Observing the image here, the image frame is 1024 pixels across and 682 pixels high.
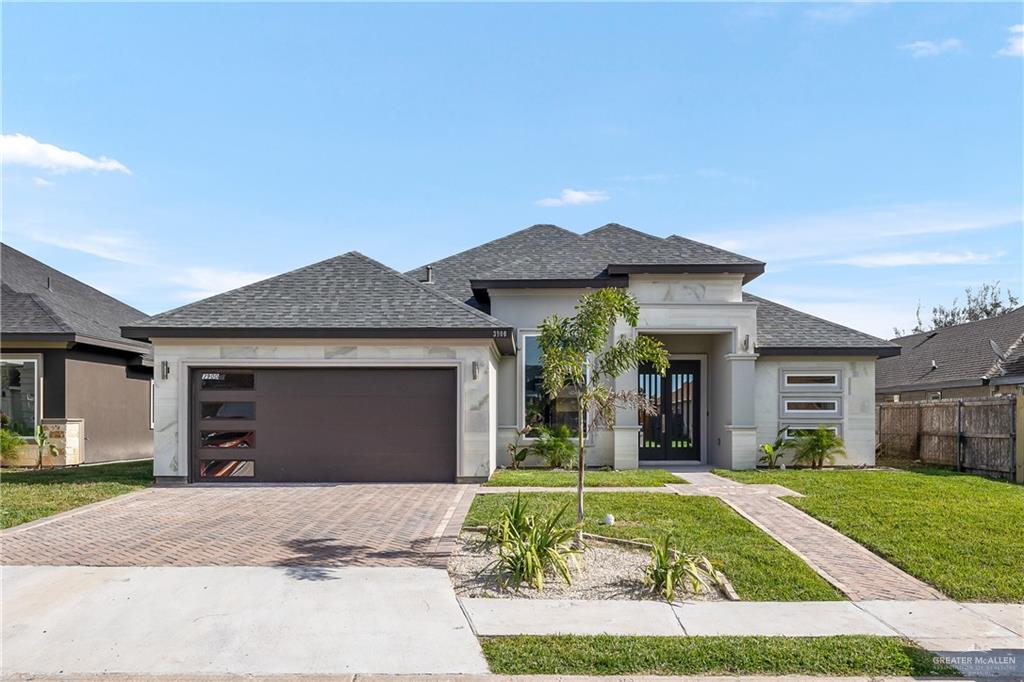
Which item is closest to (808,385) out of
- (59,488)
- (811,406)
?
(811,406)

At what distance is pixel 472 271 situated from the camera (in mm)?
19312

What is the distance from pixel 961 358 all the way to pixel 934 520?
1626cm

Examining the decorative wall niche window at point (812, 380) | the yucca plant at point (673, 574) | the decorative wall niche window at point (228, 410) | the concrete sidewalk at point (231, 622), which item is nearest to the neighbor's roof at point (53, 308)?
the decorative wall niche window at point (228, 410)

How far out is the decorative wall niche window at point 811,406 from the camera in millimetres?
16964

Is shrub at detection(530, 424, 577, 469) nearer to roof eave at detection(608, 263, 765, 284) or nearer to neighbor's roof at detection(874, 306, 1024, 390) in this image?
roof eave at detection(608, 263, 765, 284)

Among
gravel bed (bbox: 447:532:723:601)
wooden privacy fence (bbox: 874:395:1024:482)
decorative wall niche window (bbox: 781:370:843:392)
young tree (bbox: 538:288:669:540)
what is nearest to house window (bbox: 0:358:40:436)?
gravel bed (bbox: 447:532:723:601)

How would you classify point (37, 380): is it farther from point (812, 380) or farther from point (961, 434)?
point (961, 434)

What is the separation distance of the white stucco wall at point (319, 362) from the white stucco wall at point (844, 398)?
7105mm

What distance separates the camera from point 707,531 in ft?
29.4

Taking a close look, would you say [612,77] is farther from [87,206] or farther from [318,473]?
[87,206]

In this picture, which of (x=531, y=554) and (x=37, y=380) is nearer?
(x=531, y=554)

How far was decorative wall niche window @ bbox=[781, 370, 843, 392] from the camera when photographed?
16.9 metres

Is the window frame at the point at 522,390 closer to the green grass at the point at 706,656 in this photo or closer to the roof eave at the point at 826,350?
the roof eave at the point at 826,350

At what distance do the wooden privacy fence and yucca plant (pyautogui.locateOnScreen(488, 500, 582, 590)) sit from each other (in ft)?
39.1
